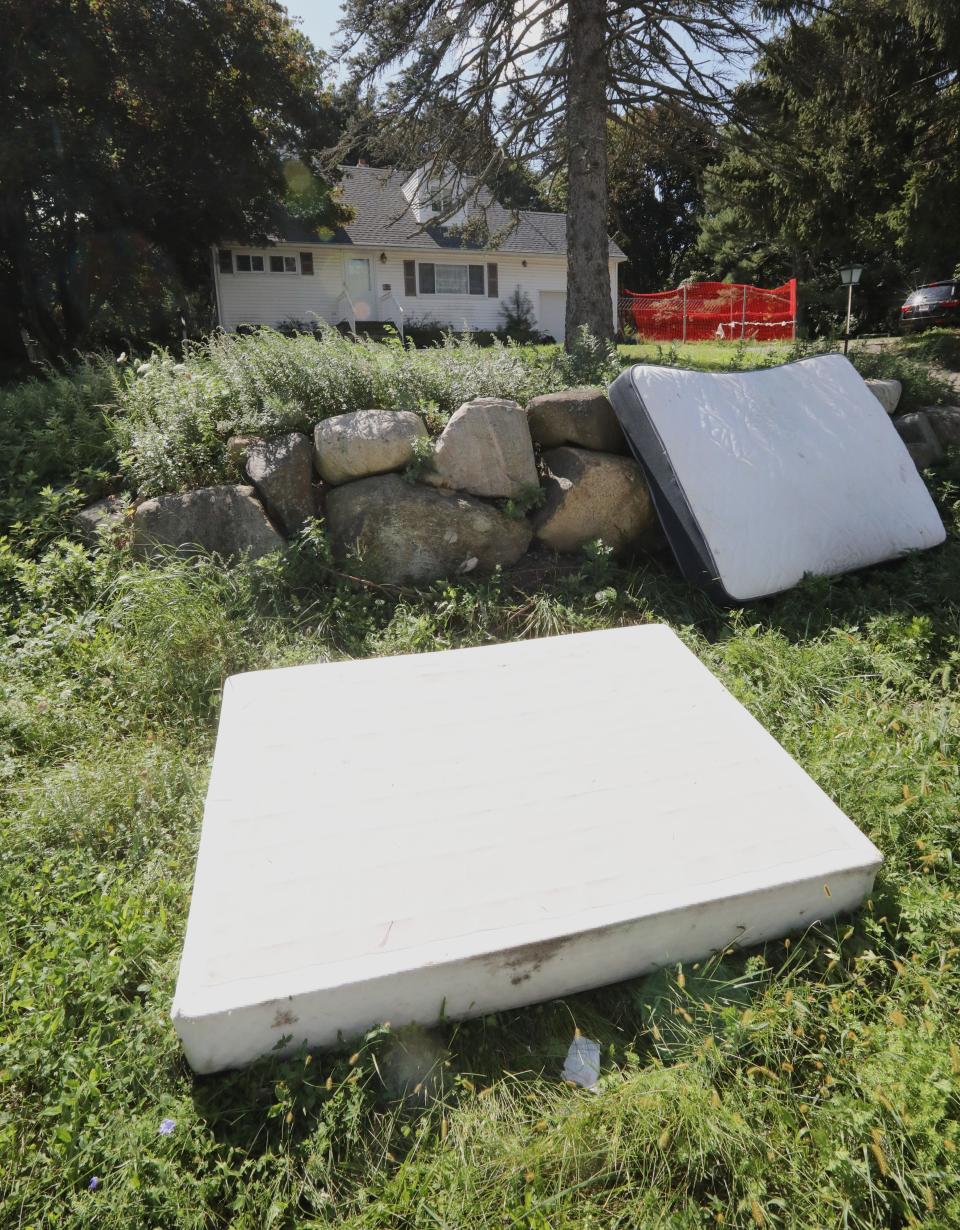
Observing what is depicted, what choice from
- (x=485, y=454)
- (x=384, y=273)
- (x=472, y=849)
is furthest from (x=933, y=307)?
(x=472, y=849)

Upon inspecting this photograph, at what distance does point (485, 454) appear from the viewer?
4.13 metres

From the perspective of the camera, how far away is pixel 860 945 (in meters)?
1.95

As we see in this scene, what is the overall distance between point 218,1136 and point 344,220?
18276 mm

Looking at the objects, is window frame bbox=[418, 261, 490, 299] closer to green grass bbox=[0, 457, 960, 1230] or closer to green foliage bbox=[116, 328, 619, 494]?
green foliage bbox=[116, 328, 619, 494]

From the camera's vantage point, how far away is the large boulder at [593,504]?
4.15 meters

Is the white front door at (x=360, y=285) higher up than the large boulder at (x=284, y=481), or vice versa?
the white front door at (x=360, y=285)

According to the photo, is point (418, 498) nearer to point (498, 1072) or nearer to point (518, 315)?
point (498, 1072)

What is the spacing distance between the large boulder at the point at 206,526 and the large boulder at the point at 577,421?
1556 mm

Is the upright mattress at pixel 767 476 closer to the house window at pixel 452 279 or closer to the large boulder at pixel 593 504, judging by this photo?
the large boulder at pixel 593 504

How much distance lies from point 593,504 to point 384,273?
21.4m

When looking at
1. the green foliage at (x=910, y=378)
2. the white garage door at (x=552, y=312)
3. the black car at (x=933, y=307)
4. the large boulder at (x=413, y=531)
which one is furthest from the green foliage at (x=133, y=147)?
the black car at (x=933, y=307)

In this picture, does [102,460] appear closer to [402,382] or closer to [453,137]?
[402,382]

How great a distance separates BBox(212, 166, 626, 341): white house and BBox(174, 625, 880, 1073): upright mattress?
20.1 metres

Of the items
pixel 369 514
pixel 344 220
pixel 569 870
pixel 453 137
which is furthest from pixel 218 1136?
pixel 344 220
